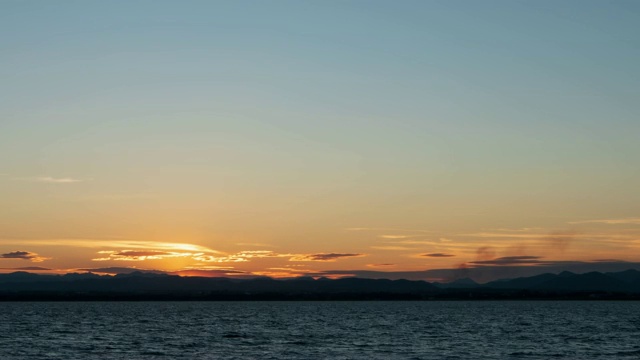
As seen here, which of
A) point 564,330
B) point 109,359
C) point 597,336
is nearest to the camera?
point 109,359

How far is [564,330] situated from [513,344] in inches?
1376

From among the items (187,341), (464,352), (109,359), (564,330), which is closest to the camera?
(109,359)

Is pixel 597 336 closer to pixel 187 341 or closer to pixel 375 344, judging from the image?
pixel 375 344

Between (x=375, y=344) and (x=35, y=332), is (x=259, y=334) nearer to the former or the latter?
(x=375, y=344)

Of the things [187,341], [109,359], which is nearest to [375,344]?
[187,341]

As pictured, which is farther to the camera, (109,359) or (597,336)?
(597,336)

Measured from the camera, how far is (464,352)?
88312 mm

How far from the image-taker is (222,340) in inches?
4099

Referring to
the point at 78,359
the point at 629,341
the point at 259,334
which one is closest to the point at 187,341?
the point at 259,334

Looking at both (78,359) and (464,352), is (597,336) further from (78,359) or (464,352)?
(78,359)

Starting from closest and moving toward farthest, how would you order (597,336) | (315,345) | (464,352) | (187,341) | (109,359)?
(109,359) → (464,352) → (315,345) → (187,341) → (597,336)

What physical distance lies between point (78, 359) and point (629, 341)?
222 feet

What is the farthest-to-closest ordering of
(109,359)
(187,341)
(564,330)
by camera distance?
(564,330)
(187,341)
(109,359)

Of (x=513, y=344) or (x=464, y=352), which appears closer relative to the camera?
(x=464, y=352)
